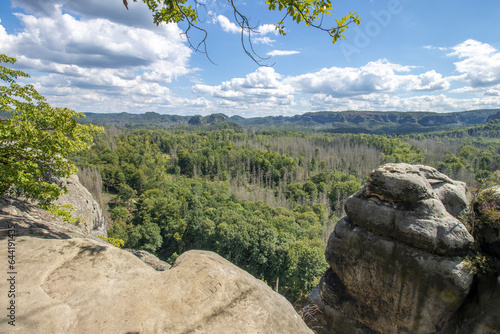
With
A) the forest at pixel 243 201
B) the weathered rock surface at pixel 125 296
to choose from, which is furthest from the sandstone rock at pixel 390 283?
the weathered rock surface at pixel 125 296

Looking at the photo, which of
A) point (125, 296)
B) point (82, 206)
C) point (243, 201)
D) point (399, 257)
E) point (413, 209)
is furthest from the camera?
point (243, 201)

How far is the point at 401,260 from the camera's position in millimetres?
9500

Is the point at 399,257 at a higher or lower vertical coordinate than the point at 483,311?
higher

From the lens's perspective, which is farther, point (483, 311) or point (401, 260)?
point (401, 260)

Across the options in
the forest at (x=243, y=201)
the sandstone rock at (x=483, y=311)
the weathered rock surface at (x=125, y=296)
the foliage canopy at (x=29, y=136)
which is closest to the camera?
the weathered rock surface at (x=125, y=296)

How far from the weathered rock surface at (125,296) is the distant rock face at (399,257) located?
7311 millimetres

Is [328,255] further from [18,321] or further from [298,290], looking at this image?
[298,290]

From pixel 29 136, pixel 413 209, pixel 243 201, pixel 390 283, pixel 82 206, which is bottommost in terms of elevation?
pixel 243 201

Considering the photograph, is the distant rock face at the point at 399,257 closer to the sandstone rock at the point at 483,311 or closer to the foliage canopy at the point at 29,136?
the sandstone rock at the point at 483,311

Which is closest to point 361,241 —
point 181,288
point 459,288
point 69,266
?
point 459,288

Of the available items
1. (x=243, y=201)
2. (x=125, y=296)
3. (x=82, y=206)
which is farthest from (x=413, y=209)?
(x=243, y=201)

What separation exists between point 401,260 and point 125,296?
31.8 ft

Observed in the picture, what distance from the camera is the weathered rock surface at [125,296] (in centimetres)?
347

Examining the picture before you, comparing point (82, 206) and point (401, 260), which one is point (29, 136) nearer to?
point (82, 206)
